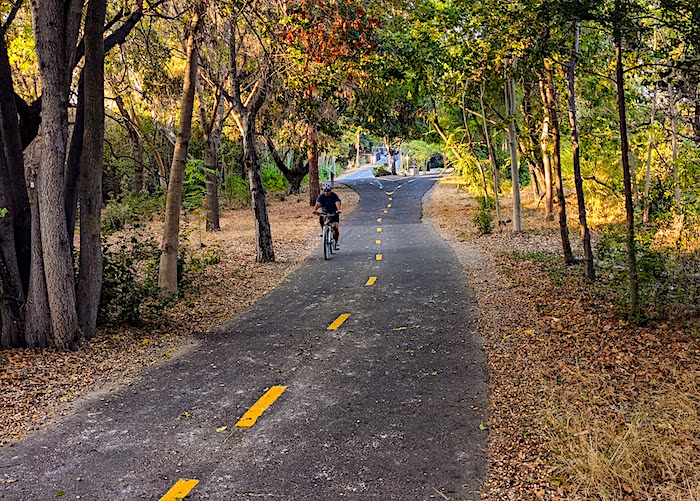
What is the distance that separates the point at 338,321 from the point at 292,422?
4806 millimetres

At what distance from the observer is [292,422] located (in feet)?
21.8

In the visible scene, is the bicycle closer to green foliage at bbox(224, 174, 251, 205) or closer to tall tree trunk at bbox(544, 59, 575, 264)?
tall tree trunk at bbox(544, 59, 575, 264)

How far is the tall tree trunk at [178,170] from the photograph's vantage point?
43.4 ft

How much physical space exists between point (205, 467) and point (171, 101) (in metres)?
18.8

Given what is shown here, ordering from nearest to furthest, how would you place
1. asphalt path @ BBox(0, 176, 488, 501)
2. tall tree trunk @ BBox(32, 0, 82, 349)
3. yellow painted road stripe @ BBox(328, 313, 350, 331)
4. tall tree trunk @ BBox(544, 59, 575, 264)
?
asphalt path @ BBox(0, 176, 488, 501)
tall tree trunk @ BBox(32, 0, 82, 349)
yellow painted road stripe @ BBox(328, 313, 350, 331)
tall tree trunk @ BBox(544, 59, 575, 264)

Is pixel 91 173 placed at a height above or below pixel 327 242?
above

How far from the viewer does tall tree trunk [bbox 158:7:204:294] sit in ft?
43.4

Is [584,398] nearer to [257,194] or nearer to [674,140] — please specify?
[674,140]

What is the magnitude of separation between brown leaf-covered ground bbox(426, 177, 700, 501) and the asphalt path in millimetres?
344

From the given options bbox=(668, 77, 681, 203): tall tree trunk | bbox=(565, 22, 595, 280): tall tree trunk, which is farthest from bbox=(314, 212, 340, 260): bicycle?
bbox=(668, 77, 681, 203): tall tree trunk

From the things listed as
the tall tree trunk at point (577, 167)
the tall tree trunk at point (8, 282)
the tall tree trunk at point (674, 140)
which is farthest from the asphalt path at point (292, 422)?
the tall tree trunk at point (674, 140)

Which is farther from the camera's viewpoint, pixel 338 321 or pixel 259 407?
pixel 338 321

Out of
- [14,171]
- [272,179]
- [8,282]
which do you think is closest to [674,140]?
[14,171]

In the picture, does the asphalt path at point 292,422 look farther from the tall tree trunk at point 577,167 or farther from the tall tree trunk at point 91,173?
the tall tree trunk at point 577,167
